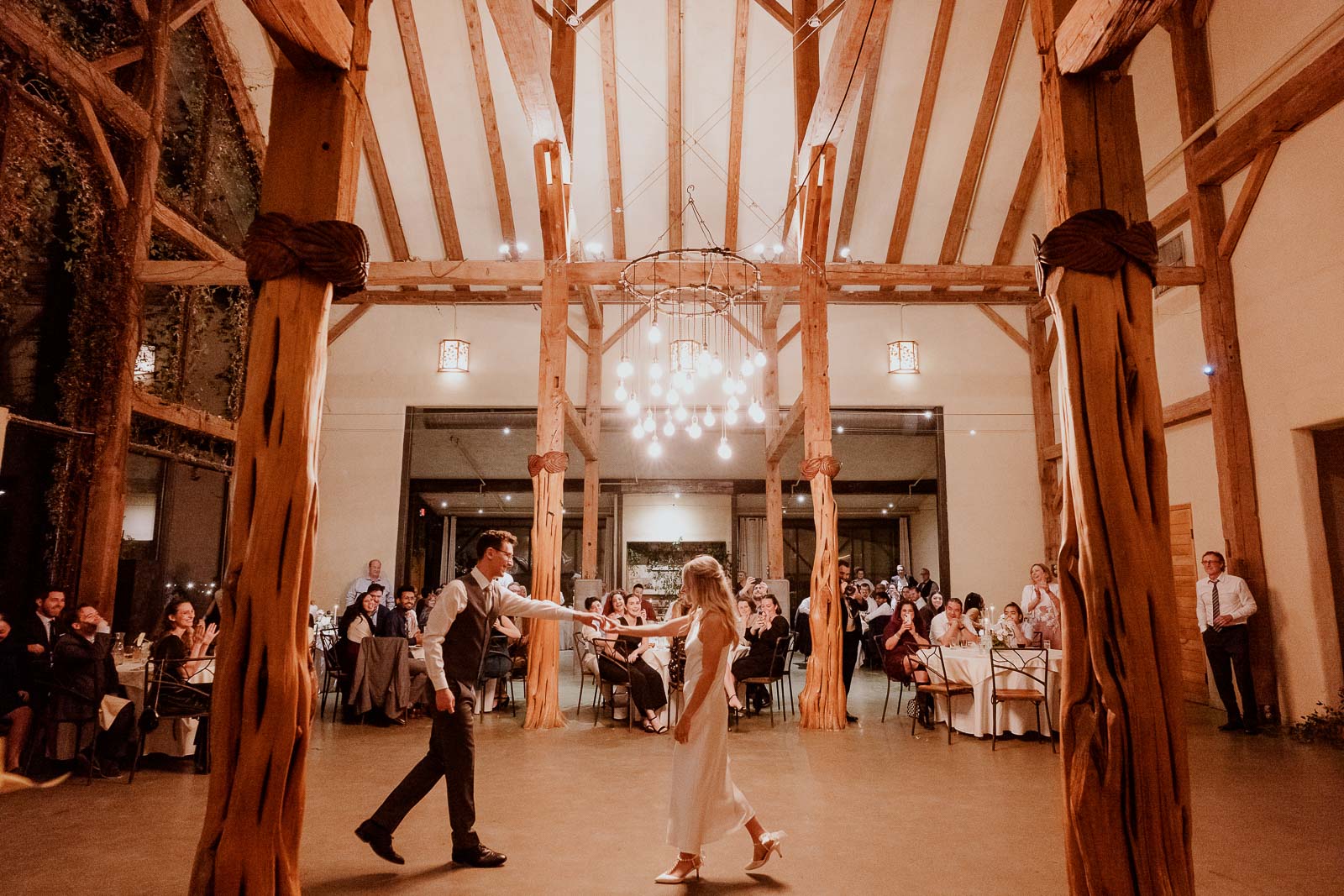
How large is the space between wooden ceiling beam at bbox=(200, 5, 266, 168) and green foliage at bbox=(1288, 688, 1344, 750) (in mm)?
12261

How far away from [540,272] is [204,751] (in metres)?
5.36

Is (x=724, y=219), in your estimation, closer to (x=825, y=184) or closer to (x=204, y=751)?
(x=825, y=184)

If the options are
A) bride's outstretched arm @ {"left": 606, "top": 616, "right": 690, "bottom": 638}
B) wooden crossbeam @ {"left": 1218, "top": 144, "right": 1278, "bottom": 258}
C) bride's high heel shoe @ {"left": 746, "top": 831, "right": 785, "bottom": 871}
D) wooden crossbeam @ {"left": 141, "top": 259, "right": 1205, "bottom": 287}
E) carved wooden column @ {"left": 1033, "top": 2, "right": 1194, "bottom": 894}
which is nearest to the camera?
carved wooden column @ {"left": 1033, "top": 2, "right": 1194, "bottom": 894}

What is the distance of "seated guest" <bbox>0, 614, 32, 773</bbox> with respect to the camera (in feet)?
17.0

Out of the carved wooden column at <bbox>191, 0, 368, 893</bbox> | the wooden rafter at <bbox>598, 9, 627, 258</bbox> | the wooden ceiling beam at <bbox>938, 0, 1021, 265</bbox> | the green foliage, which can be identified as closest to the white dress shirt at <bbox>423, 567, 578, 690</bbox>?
the carved wooden column at <bbox>191, 0, 368, 893</bbox>

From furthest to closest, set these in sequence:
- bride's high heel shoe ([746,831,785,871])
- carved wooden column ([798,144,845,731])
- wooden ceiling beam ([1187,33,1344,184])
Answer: carved wooden column ([798,144,845,731]) < wooden ceiling beam ([1187,33,1344,184]) < bride's high heel shoe ([746,831,785,871])

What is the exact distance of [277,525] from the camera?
2293 mm

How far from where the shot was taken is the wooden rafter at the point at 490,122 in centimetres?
986

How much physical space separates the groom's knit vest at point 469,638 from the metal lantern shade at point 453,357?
9.40 metres

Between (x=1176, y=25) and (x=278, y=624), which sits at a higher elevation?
(x=1176, y=25)

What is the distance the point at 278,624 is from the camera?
88.6 inches

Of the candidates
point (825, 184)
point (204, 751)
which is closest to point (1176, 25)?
point (825, 184)

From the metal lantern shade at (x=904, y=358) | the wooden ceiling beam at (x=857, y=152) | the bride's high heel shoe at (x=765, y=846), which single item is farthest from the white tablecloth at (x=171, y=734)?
the metal lantern shade at (x=904, y=358)

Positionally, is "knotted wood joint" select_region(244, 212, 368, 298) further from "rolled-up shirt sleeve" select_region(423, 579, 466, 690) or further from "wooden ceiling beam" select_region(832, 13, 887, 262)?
"wooden ceiling beam" select_region(832, 13, 887, 262)
